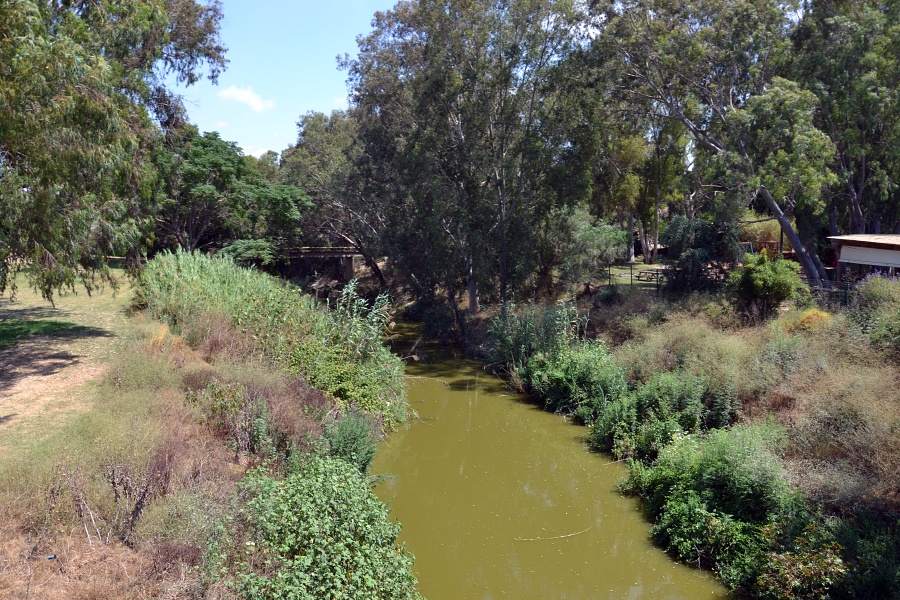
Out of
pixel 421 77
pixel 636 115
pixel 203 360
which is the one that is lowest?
pixel 203 360

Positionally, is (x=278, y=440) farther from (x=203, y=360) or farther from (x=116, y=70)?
(x=116, y=70)

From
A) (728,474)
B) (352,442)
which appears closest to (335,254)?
(352,442)

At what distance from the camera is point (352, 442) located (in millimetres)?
10500

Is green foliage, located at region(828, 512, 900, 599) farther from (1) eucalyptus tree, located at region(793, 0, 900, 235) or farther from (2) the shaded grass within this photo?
(1) eucalyptus tree, located at region(793, 0, 900, 235)

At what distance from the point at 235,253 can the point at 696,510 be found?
20892mm

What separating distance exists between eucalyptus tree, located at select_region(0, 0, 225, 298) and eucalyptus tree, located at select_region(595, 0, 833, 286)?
14045 mm

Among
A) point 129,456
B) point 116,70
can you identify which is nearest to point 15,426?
point 129,456

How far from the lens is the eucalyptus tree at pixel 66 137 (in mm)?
9107

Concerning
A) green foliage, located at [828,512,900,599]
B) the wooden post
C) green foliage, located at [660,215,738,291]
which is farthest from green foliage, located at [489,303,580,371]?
the wooden post

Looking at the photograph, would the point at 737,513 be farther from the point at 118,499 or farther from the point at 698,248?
the point at 698,248

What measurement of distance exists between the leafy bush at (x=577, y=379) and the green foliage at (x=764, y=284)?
12.6ft

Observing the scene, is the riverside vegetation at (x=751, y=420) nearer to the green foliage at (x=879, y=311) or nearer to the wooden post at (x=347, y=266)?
the green foliage at (x=879, y=311)

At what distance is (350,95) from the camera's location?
1176 inches

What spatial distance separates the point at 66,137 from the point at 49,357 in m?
4.69
